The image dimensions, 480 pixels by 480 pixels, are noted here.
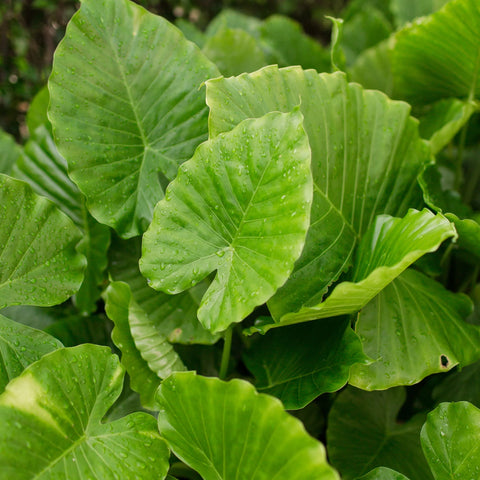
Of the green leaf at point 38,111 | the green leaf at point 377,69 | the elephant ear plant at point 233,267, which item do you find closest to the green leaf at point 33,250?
the elephant ear plant at point 233,267

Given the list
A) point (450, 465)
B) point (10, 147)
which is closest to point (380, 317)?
point (450, 465)

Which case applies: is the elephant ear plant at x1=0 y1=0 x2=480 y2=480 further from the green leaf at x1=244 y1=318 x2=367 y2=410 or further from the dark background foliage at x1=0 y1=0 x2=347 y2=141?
the dark background foliage at x1=0 y1=0 x2=347 y2=141

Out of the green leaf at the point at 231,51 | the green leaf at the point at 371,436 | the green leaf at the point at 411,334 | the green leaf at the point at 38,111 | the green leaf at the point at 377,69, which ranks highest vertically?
the green leaf at the point at 231,51

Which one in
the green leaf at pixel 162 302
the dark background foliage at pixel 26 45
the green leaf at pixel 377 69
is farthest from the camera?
the dark background foliage at pixel 26 45

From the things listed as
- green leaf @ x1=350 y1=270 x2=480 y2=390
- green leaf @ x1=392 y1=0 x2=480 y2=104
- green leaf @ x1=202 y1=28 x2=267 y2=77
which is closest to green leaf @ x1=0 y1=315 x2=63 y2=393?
green leaf @ x1=350 y1=270 x2=480 y2=390

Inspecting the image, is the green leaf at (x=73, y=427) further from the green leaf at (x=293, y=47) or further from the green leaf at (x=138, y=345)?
the green leaf at (x=293, y=47)

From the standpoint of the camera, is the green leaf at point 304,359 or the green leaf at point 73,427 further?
the green leaf at point 304,359

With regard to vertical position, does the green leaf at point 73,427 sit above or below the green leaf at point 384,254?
below
